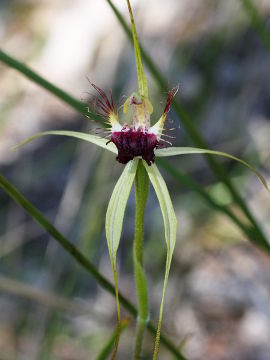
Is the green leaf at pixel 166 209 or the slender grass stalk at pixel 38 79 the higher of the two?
the slender grass stalk at pixel 38 79

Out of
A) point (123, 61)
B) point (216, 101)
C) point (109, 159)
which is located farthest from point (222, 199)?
point (123, 61)

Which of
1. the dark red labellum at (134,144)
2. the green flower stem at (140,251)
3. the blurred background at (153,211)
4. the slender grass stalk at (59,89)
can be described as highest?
the blurred background at (153,211)

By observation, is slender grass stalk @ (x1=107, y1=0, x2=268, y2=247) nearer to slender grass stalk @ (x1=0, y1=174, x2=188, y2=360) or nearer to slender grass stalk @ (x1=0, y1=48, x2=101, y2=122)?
slender grass stalk @ (x1=0, y1=48, x2=101, y2=122)

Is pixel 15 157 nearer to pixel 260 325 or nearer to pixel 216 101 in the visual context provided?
pixel 216 101

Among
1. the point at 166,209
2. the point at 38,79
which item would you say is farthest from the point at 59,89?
the point at 166,209

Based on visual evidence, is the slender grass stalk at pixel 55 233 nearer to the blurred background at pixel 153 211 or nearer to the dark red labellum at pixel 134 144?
the dark red labellum at pixel 134 144

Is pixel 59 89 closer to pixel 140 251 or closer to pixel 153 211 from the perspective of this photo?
pixel 140 251

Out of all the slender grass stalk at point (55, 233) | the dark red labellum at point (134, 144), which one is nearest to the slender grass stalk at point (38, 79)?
the dark red labellum at point (134, 144)
